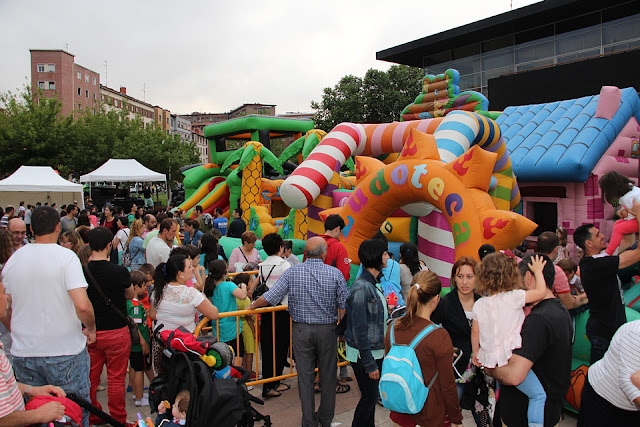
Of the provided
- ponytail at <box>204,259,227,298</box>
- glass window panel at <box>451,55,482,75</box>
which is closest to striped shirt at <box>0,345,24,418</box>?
ponytail at <box>204,259,227,298</box>

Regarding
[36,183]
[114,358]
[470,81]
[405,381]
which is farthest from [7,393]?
[470,81]

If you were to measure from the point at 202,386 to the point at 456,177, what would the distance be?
376 cm

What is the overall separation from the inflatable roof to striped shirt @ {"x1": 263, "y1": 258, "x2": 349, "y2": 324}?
6.59m

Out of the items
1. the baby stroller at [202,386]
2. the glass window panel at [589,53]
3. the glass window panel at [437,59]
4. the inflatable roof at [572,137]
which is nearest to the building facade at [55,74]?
the glass window panel at [437,59]

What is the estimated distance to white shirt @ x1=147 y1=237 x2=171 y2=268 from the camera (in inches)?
217

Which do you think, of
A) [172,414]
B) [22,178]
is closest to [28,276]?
[172,414]

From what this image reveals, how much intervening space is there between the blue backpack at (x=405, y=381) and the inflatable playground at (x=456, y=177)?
187 cm

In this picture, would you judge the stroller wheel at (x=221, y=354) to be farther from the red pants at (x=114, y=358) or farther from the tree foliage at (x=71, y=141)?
the tree foliage at (x=71, y=141)

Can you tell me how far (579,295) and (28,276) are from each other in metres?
4.19

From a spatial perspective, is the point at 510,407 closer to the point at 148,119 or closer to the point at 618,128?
the point at 618,128

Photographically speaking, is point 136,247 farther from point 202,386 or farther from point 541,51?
point 541,51

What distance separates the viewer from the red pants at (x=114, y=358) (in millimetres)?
3772

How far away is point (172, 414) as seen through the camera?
2.81 metres

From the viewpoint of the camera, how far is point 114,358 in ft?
12.5
